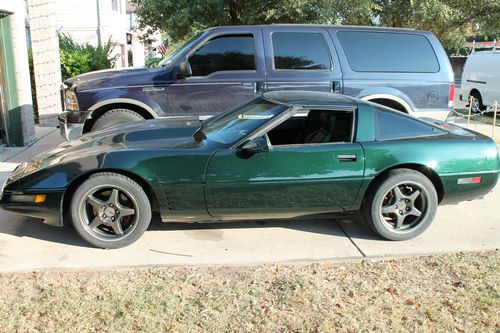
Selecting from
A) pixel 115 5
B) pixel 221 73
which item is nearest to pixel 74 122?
pixel 221 73

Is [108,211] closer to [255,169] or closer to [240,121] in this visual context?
[255,169]

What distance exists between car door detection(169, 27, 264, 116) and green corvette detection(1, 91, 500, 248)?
71.9 inches

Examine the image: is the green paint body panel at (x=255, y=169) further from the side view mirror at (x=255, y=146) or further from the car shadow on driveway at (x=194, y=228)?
the car shadow on driveway at (x=194, y=228)

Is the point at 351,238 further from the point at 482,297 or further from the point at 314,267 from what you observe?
the point at 482,297

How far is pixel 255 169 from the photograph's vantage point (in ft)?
13.5

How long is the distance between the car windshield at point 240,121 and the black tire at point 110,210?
878 millimetres

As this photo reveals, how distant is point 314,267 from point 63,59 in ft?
33.1

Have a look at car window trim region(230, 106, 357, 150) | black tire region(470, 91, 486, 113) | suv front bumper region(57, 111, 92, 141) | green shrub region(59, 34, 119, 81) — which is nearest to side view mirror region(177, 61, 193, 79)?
suv front bumper region(57, 111, 92, 141)

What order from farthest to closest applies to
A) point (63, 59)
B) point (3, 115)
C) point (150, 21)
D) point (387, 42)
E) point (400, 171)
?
point (150, 21), point (63, 59), point (3, 115), point (387, 42), point (400, 171)

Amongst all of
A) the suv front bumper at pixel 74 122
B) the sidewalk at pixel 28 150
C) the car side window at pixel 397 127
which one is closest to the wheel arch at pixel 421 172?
the car side window at pixel 397 127

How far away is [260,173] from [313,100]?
3.02ft

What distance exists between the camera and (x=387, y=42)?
22.6 ft

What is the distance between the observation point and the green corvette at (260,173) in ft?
13.2

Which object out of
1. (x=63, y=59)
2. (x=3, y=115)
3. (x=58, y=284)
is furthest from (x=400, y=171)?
(x=63, y=59)
